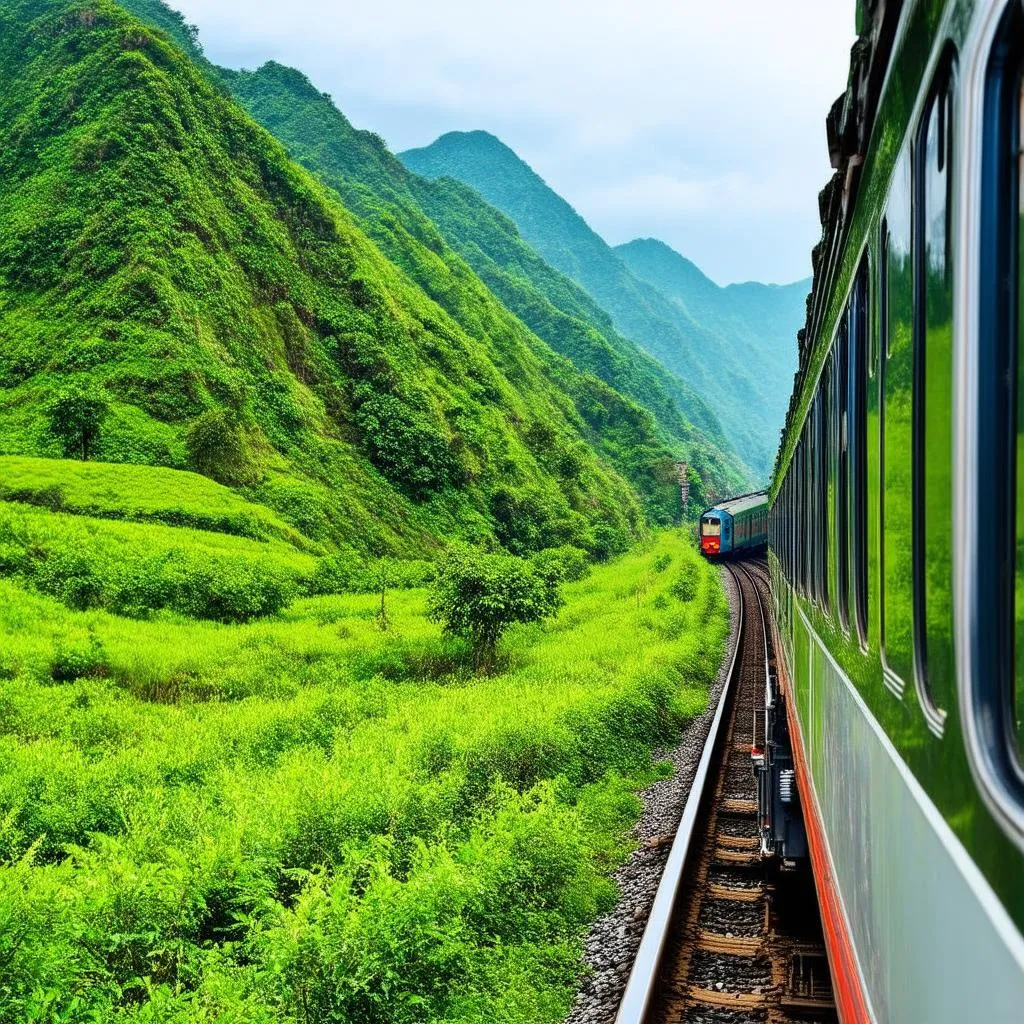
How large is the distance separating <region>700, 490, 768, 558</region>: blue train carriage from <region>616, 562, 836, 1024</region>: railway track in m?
28.6

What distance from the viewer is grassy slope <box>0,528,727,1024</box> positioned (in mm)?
5684

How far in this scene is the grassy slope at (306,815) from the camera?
18.6 feet

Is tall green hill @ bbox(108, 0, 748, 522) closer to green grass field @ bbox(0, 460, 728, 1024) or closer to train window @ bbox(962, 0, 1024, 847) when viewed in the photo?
green grass field @ bbox(0, 460, 728, 1024)

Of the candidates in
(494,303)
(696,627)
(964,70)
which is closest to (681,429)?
(494,303)

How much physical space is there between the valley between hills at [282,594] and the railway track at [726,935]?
0.69 metres

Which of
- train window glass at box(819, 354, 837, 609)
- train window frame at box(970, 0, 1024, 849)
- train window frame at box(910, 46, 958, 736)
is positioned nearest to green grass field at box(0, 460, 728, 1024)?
train window glass at box(819, 354, 837, 609)

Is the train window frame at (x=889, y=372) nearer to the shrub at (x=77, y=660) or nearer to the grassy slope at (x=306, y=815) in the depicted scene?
the grassy slope at (x=306, y=815)

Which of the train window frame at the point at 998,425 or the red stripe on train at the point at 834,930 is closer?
the train window frame at the point at 998,425

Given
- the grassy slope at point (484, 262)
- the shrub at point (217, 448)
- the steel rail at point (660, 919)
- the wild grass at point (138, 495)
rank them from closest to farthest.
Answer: the steel rail at point (660, 919), the wild grass at point (138, 495), the shrub at point (217, 448), the grassy slope at point (484, 262)

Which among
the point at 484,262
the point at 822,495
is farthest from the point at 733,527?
the point at 484,262

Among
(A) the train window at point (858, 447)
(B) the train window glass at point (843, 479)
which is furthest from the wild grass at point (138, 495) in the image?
(A) the train window at point (858, 447)

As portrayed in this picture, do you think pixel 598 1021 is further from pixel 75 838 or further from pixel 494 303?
pixel 494 303

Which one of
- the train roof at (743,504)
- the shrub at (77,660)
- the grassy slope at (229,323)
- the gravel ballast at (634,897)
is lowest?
the gravel ballast at (634,897)

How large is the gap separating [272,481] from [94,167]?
21986 mm
